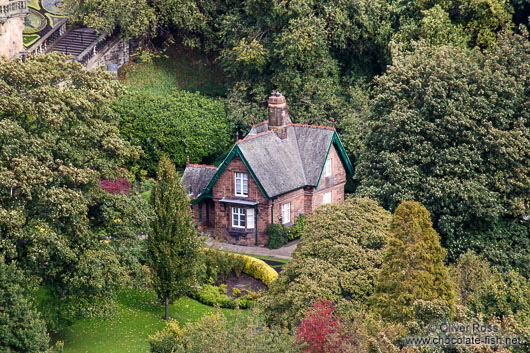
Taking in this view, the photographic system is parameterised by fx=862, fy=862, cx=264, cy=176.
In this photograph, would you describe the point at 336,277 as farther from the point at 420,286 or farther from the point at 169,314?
the point at 169,314

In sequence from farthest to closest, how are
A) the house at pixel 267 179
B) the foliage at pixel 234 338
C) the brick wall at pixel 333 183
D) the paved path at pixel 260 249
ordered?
the brick wall at pixel 333 183, the house at pixel 267 179, the paved path at pixel 260 249, the foliage at pixel 234 338

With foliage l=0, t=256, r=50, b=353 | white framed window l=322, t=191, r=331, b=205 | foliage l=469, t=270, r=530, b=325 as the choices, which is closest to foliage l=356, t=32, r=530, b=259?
white framed window l=322, t=191, r=331, b=205

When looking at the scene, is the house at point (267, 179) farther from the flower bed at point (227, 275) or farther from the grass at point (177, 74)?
the grass at point (177, 74)

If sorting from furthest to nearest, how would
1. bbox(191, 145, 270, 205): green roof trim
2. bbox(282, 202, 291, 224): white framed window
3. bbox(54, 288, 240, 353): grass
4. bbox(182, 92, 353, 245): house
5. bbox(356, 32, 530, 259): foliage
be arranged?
bbox(282, 202, 291, 224): white framed window < bbox(182, 92, 353, 245): house < bbox(191, 145, 270, 205): green roof trim < bbox(356, 32, 530, 259): foliage < bbox(54, 288, 240, 353): grass

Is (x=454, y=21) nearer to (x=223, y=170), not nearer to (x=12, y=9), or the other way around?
(x=223, y=170)

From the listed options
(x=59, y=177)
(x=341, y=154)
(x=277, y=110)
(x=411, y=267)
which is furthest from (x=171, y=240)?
(x=341, y=154)

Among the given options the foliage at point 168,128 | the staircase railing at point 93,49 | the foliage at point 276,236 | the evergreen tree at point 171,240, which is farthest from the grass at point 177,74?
the evergreen tree at point 171,240

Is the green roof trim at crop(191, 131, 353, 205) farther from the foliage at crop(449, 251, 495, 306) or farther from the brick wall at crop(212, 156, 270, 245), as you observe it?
the foliage at crop(449, 251, 495, 306)
